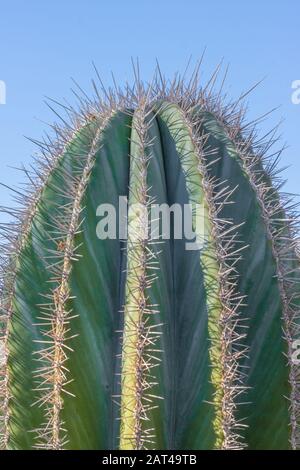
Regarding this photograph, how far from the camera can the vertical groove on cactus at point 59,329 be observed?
2.91 meters

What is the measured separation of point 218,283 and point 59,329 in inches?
22.7

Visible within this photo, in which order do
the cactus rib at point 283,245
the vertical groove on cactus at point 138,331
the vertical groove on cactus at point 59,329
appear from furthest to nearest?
the cactus rib at point 283,245 < the vertical groove on cactus at point 59,329 < the vertical groove on cactus at point 138,331

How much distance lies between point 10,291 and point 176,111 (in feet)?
3.30

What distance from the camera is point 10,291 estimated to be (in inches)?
126

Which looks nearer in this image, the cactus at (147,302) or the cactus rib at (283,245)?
the cactus at (147,302)

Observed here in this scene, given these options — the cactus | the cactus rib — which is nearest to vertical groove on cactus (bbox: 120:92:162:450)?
the cactus

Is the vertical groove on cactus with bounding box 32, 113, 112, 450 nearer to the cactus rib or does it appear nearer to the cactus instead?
the cactus

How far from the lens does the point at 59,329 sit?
293 centimetres

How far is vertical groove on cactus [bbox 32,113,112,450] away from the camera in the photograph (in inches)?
115

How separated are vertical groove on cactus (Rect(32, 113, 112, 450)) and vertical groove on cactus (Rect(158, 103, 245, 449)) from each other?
413 mm

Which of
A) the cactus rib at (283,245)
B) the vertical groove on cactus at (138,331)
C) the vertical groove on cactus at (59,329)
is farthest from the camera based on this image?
the cactus rib at (283,245)

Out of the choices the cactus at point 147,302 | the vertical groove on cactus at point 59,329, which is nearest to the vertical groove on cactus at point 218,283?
the cactus at point 147,302

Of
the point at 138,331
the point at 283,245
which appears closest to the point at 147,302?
the point at 138,331

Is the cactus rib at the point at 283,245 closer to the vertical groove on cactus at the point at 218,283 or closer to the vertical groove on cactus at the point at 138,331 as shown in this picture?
the vertical groove on cactus at the point at 218,283
